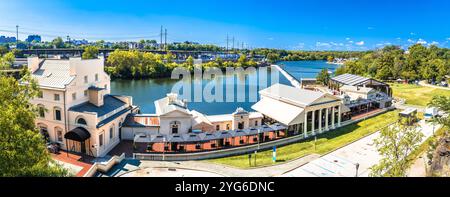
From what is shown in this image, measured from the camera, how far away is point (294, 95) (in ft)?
70.7

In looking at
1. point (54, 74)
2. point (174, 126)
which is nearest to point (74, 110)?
point (54, 74)

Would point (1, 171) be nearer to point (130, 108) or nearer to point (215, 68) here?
point (130, 108)

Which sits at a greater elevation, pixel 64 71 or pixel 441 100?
pixel 64 71

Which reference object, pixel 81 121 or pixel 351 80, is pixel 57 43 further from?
pixel 81 121

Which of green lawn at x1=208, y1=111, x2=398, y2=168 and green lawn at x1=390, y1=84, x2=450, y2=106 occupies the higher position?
green lawn at x1=390, y1=84, x2=450, y2=106

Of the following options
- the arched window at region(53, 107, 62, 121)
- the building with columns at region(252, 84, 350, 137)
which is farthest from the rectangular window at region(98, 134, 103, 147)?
the building with columns at region(252, 84, 350, 137)

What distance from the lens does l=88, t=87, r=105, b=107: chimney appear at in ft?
57.0

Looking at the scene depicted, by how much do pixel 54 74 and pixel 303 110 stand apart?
14.6 meters

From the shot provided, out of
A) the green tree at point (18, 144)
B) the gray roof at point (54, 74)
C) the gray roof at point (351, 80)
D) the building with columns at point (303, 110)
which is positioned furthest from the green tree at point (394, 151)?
the gray roof at point (351, 80)

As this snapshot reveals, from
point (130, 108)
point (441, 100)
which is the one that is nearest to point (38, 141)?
point (130, 108)

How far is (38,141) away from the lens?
745cm

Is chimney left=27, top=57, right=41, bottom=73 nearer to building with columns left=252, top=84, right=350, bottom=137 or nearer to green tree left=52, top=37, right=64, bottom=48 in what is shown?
building with columns left=252, top=84, right=350, bottom=137
